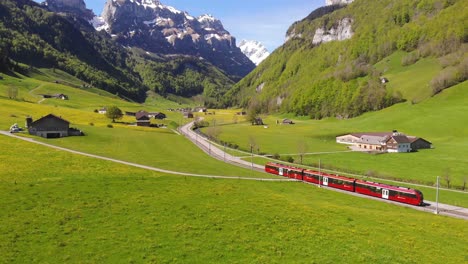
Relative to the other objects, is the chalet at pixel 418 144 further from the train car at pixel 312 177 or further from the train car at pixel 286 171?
the train car at pixel 312 177

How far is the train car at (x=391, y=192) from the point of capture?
62.1 metres

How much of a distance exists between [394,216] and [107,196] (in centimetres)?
3436

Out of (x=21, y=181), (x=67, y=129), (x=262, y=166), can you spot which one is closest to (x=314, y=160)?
(x=262, y=166)

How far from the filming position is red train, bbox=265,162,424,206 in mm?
62906

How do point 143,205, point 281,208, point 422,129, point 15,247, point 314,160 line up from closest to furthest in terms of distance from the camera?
point 15,247
point 143,205
point 281,208
point 314,160
point 422,129

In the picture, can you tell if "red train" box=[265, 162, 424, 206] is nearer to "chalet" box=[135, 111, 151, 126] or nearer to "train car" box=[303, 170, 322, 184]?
"train car" box=[303, 170, 322, 184]

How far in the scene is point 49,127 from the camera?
10056 centimetres

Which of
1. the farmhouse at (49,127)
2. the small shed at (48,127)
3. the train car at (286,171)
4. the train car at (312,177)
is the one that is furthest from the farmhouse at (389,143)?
the small shed at (48,127)

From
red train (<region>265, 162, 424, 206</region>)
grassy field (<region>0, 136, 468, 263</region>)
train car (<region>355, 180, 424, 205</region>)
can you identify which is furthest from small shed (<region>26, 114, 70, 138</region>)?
train car (<region>355, 180, 424, 205</region>)

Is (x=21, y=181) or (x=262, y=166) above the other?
(x=21, y=181)

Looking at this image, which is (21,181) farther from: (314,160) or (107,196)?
(314,160)

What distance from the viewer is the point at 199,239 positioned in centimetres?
3178

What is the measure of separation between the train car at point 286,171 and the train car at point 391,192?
15178 millimetres

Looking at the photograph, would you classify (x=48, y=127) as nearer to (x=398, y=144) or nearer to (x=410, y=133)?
(x=398, y=144)
